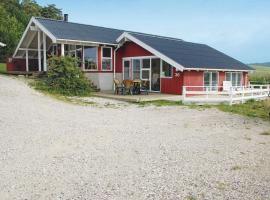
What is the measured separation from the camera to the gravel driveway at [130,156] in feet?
17.6

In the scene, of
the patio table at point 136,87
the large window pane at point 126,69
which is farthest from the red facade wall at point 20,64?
the patio table at point 136,87

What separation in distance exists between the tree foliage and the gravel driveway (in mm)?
31721

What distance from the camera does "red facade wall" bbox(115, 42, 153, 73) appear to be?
22.2 m

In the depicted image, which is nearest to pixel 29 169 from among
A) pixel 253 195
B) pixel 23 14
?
pixel 253 195

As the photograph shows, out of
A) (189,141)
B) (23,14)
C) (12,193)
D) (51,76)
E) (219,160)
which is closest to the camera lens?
(12,193)

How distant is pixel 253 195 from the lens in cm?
519

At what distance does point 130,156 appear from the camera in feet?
24.0

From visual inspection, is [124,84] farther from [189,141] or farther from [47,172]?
[47,172]

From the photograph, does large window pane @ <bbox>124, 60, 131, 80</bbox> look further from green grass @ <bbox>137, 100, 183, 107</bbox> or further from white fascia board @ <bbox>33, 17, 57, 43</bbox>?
green grass @ <bbox>137, 100, 183, 107</bbox>

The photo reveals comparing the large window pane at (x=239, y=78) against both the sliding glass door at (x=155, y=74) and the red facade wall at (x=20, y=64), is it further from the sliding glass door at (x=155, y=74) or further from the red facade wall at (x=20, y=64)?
the red facade wall at (x=20, y=64)

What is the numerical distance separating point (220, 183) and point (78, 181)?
7.98 ft

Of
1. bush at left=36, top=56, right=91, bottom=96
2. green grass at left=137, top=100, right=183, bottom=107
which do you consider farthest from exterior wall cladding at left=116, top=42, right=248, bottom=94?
bush at left=36, top=56, right=91, bottom=96

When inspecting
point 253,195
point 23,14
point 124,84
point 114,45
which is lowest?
point 253,195

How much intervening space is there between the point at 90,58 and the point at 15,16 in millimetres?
37233
